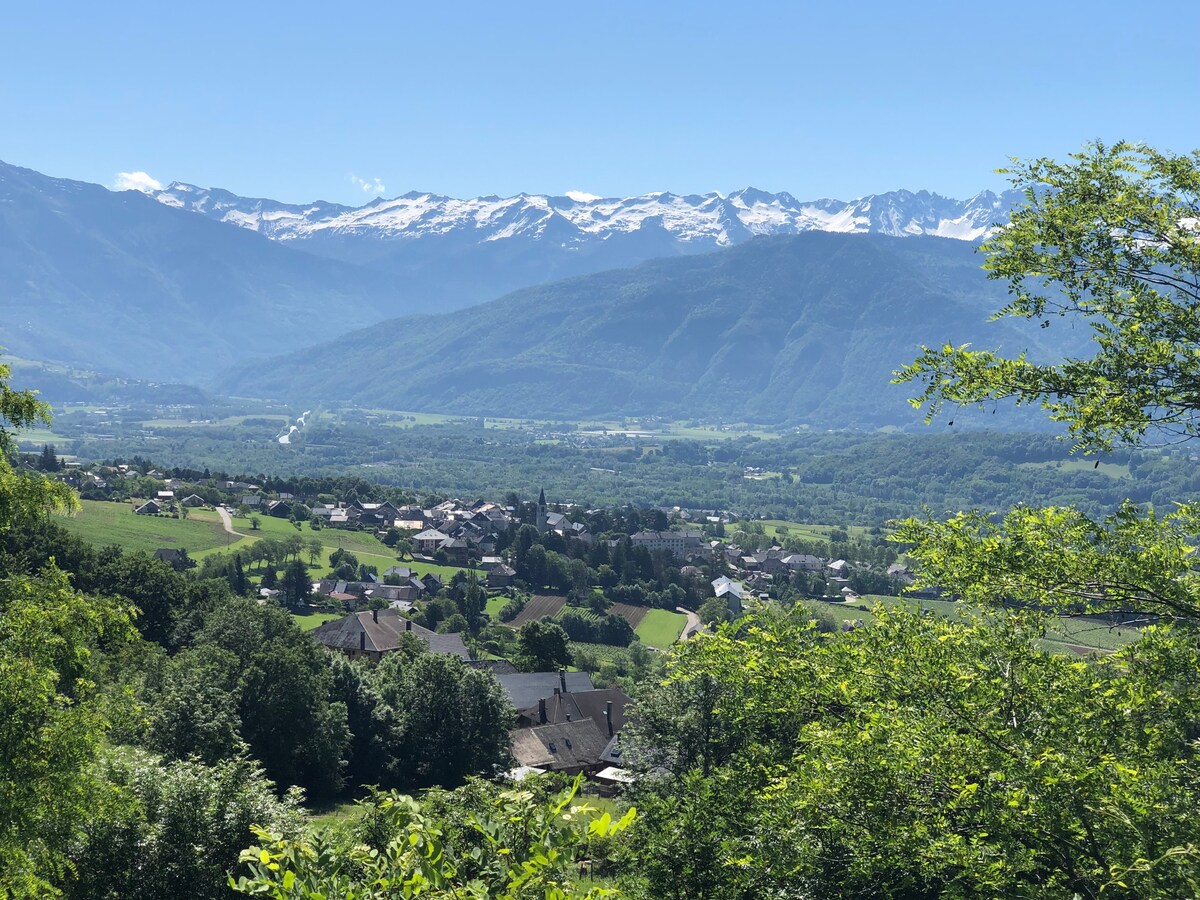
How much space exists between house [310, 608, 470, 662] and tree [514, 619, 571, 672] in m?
4.01

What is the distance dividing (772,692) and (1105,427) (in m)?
4.65

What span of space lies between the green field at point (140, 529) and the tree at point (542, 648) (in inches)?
1368

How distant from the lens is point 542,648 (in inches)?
2852

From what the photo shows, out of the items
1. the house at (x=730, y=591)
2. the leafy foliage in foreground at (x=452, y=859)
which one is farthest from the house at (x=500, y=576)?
the leafy foliage in foreground at (x=452, y=859)

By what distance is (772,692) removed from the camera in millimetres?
12383

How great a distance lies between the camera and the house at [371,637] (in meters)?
65.9

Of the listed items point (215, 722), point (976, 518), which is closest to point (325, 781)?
point (215, 722)

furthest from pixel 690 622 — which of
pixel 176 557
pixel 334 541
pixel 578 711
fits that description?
pixel 176 557

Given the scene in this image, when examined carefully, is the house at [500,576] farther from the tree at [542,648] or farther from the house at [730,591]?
the tree at [542,648]

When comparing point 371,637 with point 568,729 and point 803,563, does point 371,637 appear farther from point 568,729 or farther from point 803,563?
point 803,563

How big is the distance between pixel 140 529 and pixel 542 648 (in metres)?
45.4

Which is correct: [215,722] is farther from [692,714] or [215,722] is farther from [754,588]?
[754,588]

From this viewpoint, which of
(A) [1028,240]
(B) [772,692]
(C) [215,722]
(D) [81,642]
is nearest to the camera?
(A) [1028,240]

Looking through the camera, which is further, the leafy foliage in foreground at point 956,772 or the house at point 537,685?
the house at point 537,685
